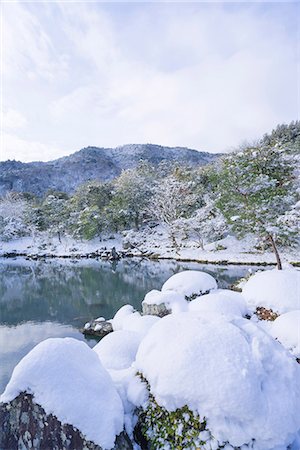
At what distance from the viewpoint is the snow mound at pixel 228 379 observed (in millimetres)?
2748

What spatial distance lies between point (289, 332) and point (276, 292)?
2.39m

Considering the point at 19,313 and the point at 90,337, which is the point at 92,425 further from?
the point at 19,313

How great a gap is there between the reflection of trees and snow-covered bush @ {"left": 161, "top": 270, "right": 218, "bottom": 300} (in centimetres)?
290

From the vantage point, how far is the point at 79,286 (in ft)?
53.9

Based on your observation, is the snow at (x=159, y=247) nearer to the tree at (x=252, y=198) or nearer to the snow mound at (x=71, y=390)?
the tree at (x=252, y=198)

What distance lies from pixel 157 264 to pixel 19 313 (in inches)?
439

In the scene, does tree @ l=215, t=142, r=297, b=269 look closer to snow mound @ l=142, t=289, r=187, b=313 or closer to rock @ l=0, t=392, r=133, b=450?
snow mound @ l=142, t=289, r=187, b=313

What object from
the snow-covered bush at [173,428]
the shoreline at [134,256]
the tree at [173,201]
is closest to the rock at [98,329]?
the snow-covered bush at [173,428]

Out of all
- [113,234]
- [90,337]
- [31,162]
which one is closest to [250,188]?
[90,337]

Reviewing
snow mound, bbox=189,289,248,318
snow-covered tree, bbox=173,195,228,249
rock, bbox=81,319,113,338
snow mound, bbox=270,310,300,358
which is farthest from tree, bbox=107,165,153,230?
snow mound, bbox=270,310,300,358

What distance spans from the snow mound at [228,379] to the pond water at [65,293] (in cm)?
486

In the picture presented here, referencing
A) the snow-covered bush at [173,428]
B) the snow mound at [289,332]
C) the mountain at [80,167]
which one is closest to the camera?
the snow-covered bush at [173,428]

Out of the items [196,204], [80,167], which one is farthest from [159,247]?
[80,167]

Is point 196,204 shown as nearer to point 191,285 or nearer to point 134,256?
point 134,256
